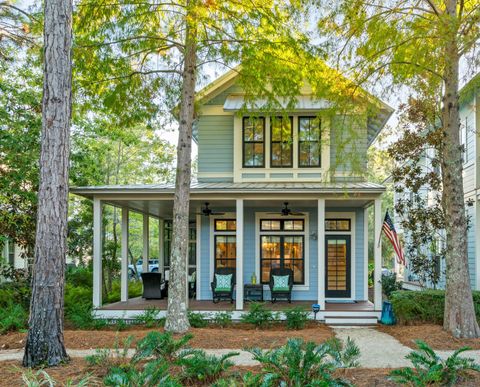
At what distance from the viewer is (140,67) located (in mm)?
10547

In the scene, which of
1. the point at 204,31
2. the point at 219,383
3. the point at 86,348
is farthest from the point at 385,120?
the point at 219,383

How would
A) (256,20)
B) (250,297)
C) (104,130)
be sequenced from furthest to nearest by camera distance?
(104,130), (250,297), (256,20)

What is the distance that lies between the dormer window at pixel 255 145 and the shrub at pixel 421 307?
5.28 metres

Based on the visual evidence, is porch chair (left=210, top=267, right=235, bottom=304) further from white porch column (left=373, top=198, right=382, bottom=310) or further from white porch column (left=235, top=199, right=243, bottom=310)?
white porch column (left=373, top=198, right=382, bottom=310)

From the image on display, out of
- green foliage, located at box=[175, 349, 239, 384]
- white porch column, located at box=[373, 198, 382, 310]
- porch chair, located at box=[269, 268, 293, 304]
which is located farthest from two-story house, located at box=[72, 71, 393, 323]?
green foliage, located at box=[175, 349, 239, 384]

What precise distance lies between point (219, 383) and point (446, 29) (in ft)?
22.2

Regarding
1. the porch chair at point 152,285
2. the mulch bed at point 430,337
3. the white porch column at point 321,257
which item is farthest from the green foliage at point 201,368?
the porch chair at point 152,285

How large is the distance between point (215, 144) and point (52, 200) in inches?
327

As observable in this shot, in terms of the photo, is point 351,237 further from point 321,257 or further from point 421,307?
point 421,307

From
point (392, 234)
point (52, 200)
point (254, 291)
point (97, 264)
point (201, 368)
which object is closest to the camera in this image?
point (201, 368)

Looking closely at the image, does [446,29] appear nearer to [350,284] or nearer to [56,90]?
[56,90]

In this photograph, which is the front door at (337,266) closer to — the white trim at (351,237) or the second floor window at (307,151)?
→ the white trim at (351,237)

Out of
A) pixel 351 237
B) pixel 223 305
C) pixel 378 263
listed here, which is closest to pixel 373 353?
pixel 378 263

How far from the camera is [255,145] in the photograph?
1386 centimetres
